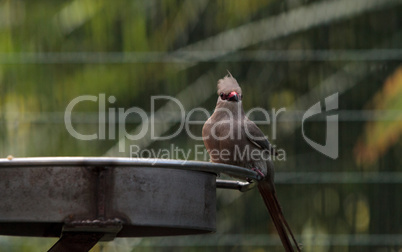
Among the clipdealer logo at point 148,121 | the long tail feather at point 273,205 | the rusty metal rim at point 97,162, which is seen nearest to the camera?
the rusty metal rim at point 97,162

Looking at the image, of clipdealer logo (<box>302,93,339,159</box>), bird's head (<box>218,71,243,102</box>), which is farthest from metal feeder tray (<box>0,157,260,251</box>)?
clipdealer logo (<box>302,93,339,159</box>)

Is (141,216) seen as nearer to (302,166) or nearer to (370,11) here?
(302,166)

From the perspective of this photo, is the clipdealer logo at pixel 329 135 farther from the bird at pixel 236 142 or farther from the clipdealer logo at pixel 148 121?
the bird at pixel 236 142

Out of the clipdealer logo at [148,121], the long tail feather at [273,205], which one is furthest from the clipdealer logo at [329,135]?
the long tail feather at [273,205]

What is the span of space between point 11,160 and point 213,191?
1.70 ft

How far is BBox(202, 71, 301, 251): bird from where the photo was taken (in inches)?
128

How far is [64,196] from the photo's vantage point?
1.84 m

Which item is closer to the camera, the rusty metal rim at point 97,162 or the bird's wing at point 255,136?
the rusty metal rim at point 97,162

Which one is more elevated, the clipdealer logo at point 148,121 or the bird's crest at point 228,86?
the bird's crest at point 228,86

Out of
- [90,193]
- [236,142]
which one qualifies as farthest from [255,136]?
[90,193]

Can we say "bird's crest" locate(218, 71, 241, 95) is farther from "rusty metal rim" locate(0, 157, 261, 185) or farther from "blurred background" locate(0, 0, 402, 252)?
"rusty metal rim" locate(0, 157, 261, 185)

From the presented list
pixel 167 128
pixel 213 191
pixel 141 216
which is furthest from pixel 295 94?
pixel 141 216

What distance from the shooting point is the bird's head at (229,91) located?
335cm

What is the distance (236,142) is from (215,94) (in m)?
0.92
